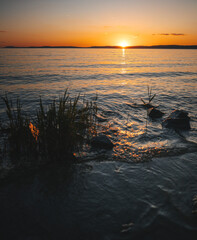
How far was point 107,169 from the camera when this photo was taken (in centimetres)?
441

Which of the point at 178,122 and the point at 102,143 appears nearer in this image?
the point at 102,143

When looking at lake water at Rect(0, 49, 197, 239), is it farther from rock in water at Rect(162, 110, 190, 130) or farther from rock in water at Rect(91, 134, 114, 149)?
rock in water at Rect(162, 110, 190, 130)

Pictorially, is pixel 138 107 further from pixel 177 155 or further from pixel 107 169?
pixel 107 169

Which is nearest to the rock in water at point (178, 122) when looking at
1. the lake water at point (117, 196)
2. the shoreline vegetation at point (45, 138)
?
the lake water at point (117, 196)

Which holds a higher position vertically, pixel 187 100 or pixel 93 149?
pixel 187 100

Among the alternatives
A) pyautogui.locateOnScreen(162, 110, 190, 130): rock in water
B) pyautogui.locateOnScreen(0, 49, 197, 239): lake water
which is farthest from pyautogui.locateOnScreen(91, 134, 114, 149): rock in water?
pyautogui.locateOnScreen(162, 110, 190, 130): rock in water

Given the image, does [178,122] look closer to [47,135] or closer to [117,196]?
[117,196]

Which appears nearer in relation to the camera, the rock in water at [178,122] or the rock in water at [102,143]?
the rock in water at [102,143]

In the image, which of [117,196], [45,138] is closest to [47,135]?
[45,138]

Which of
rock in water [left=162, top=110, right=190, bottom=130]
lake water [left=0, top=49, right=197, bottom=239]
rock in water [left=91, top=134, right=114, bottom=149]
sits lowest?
lake water [left=0, top=49, right=197, bottom=239]

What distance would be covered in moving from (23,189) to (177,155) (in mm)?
4516

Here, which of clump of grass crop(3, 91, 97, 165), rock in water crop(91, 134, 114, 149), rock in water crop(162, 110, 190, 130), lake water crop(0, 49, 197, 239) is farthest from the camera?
rock in water crop(162, 110, 190, 130)

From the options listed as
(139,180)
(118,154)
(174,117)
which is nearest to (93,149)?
(118,154)

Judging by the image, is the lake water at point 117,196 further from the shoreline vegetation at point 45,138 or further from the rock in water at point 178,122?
the rock in water at point 178,122
